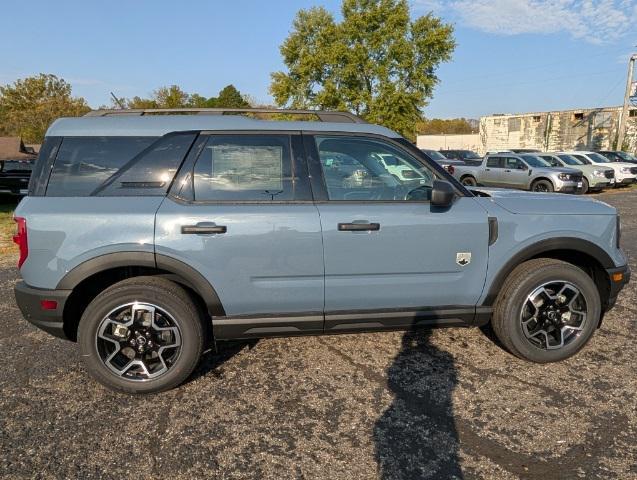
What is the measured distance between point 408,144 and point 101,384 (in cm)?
279

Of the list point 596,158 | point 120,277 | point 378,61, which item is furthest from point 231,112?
point 378,61

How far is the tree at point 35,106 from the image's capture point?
35.2m

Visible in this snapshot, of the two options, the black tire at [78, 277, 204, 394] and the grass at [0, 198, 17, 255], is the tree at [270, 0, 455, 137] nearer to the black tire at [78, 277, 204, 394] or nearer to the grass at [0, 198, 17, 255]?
the grass at [0, 198, 17, 255]

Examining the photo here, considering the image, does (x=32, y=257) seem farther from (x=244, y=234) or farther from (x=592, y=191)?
(x=592, y=191)

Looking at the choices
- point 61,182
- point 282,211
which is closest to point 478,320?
point 282,211

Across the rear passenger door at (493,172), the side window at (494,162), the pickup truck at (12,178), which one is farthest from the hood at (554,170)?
the pickup truck at (12,178)

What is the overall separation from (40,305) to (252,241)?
143 centimetres

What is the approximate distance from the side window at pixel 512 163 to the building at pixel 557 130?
1012 inches

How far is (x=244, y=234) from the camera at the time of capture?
279 centimetres

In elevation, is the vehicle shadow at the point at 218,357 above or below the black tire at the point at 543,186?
below

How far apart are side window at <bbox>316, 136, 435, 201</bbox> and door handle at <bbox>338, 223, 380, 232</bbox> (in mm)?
228

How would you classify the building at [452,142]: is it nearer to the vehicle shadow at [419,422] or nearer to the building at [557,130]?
the building at [557,130]

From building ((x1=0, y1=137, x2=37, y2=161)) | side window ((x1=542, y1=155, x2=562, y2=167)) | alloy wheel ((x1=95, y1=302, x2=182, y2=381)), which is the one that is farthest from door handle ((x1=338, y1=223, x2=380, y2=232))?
side window ((x1=542, y1=155, x2=562, y2=167))

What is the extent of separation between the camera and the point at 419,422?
103 inches
